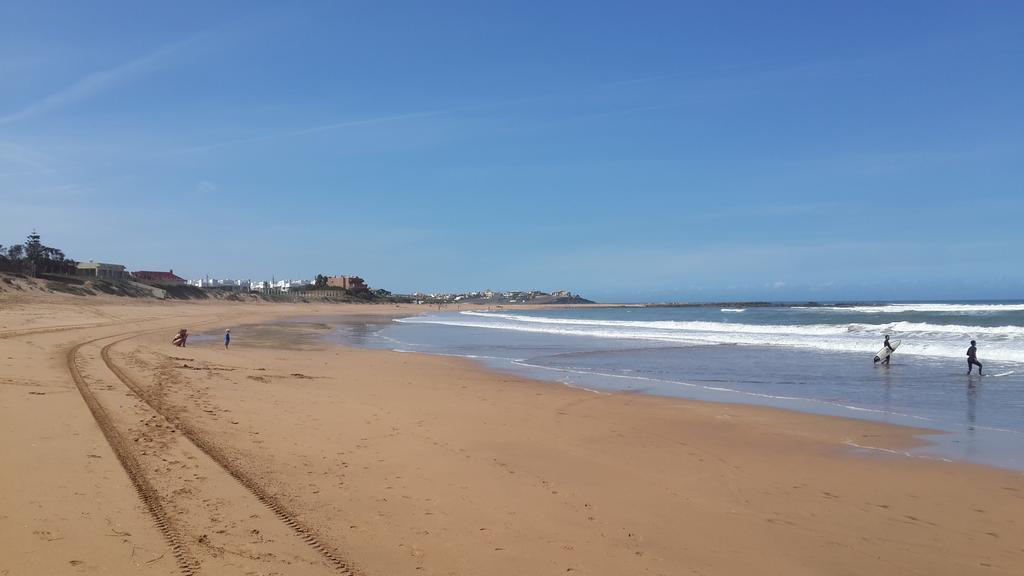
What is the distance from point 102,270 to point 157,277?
45.9 ft

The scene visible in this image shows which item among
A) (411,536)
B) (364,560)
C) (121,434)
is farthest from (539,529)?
(121,434)

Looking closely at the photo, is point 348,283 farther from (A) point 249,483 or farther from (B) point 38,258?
(A) point 249,483

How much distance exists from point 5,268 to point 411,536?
69.6m

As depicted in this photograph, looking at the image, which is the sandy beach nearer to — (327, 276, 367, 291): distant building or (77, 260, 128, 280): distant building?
(77, 260, 128, 280): distant building

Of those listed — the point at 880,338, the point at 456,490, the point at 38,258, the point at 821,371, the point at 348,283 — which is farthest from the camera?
the point at 348,283

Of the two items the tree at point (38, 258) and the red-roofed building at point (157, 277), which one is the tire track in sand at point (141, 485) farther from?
the red-roofed building at point (157, 277)

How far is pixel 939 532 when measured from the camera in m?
5.70

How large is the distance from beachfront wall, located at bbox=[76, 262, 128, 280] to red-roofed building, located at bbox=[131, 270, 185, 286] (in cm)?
244

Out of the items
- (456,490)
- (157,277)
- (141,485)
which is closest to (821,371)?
(456,490)

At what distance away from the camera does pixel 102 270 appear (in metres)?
77.4

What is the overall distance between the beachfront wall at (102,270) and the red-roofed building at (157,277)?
95.9 inches

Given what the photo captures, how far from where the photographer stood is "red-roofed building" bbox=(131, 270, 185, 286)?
8521 centimetres

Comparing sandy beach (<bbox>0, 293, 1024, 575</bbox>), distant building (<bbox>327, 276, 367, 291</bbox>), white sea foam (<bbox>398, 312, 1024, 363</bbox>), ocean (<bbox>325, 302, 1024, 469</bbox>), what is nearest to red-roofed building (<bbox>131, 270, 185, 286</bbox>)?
distant building (<bbox>327, 276, 367, 291</bbox>)

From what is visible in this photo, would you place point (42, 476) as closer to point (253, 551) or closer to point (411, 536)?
point (253, 551)
